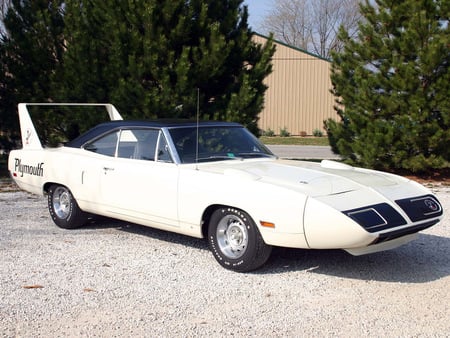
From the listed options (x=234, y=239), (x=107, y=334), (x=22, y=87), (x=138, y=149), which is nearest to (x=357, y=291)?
(x=234, y=239)

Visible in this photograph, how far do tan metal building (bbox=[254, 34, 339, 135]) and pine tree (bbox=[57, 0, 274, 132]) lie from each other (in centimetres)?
1900

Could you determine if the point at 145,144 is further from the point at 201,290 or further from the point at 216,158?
the point at 201,290

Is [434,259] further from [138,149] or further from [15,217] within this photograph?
[15,217]

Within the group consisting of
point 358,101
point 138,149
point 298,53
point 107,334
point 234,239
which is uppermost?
point 298,53

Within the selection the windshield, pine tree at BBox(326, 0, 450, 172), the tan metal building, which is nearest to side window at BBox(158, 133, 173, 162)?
the windshield

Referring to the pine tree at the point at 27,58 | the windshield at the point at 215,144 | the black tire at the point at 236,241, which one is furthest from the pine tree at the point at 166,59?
the black tire at the point at 236,241

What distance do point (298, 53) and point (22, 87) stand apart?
2047cm

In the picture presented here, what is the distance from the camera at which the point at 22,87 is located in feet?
43.5

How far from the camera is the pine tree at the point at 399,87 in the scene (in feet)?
41.5

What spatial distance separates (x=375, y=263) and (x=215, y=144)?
2.13m

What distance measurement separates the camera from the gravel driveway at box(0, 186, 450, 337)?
Answer: 4285 mm

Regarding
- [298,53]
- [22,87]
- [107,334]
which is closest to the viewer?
[107,334]

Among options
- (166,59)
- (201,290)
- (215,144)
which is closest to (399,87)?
(166,59)

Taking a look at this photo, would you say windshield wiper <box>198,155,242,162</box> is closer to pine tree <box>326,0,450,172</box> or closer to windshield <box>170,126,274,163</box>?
windshield <box>170,126,274,163</box>
